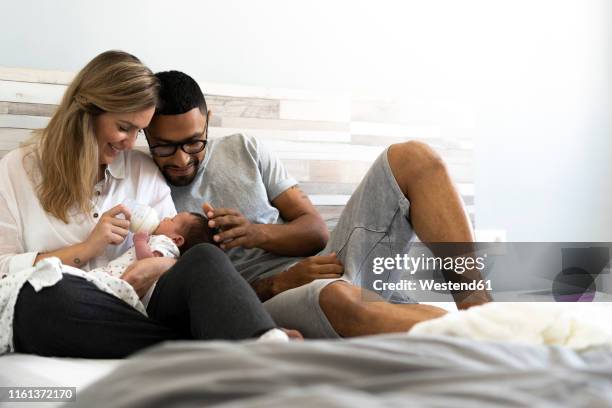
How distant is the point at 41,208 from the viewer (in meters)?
2.09

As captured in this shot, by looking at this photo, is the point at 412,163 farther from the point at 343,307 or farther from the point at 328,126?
the point at 328,126

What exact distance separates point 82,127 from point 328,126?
1.10 meters

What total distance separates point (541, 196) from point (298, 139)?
1301 millimetres

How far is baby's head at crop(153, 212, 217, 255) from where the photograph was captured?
216cm

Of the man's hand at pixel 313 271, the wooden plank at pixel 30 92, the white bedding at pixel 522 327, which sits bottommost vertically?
→ the man's hand at pixel 313 271

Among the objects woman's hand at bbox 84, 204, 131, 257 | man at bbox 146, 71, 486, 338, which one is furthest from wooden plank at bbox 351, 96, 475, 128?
woman's hand at bbox 84, 204, 131, 257

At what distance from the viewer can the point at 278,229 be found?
2377mm

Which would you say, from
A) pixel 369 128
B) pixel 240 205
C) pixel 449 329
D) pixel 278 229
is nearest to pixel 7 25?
pixel 240 205

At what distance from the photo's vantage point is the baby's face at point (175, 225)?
7.05 feet

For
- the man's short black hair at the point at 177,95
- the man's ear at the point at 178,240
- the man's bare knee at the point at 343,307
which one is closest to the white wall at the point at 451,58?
the man's short black hair at the point at 177,95

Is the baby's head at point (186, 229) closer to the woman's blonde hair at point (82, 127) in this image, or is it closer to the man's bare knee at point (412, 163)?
the woman's blonde hair at point (82, 127)

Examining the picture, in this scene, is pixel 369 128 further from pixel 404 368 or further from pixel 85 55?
pixel 404 368

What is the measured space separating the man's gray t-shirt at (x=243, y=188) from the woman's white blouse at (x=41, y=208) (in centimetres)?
18

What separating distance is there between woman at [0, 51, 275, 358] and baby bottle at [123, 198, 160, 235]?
0.17ft
